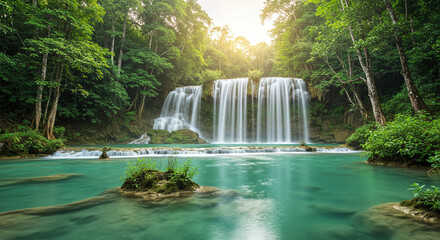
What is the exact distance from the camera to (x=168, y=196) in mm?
3562

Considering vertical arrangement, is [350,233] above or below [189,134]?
below

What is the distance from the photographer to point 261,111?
23688mm

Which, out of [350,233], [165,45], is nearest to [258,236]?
[350,233]

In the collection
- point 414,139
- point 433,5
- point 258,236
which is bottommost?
point 258,236

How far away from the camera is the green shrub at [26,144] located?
9.80 meters

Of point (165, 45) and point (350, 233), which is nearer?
point (350, 233)

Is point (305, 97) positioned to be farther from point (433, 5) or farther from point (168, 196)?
point (168, 196)

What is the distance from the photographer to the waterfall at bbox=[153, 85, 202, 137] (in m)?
25.2

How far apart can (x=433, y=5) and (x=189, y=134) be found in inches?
748

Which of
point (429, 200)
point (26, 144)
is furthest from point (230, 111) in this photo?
point (429, 200)

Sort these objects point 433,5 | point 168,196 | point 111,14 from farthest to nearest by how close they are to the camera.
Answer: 1. point 111,14
2. point 433,5
3. point 168,196

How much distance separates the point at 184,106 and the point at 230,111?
613cm

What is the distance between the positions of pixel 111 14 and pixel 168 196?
2204 cm

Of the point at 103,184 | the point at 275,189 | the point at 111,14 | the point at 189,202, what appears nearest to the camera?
Result: the point at 189,202
